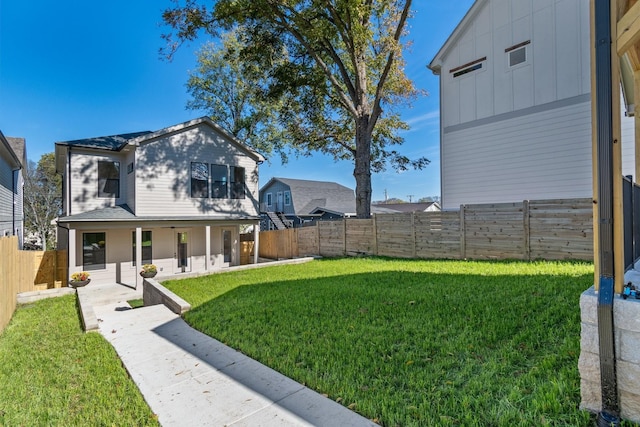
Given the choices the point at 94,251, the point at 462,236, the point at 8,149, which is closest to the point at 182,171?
the point at 94,251

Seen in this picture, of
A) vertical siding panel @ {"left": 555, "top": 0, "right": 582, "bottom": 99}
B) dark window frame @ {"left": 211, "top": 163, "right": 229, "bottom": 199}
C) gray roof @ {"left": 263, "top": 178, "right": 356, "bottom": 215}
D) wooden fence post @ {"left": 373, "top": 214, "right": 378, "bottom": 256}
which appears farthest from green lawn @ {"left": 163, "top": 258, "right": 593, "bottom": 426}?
gray roof @ {"left": 263, "top": 178, "right": 356, "bottom": 215}

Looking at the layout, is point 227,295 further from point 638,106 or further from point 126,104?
point 126,104

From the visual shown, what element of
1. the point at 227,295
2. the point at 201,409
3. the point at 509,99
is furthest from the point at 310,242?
the point at 201,409

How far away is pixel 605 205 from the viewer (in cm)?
211

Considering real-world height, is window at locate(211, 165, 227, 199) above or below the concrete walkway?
above

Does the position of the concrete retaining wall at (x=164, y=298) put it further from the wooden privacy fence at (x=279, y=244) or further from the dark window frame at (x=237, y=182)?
the wooden privacy fence at (x=279, y=244)

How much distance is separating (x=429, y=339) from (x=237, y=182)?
12812 millimetres

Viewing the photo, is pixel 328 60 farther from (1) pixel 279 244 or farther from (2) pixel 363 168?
(1) pixel 279 244

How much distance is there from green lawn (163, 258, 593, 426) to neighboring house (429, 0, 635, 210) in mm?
3206

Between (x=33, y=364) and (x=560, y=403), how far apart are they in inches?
218

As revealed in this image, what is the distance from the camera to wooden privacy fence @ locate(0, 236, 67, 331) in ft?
18.4

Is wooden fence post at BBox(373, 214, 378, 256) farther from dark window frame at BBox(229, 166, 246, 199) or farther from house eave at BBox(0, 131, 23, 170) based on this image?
house eave at BBox(0, 131, 23, 170)

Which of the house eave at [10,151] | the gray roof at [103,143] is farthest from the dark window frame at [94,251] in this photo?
the house eave at [10,151]

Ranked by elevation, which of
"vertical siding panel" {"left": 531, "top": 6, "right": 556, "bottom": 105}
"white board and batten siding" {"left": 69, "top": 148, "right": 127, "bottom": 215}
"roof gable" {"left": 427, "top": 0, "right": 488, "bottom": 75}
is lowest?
"white board and batten siding" {"left": 69, "top": 148, "right": 127, "bottom": 215}
